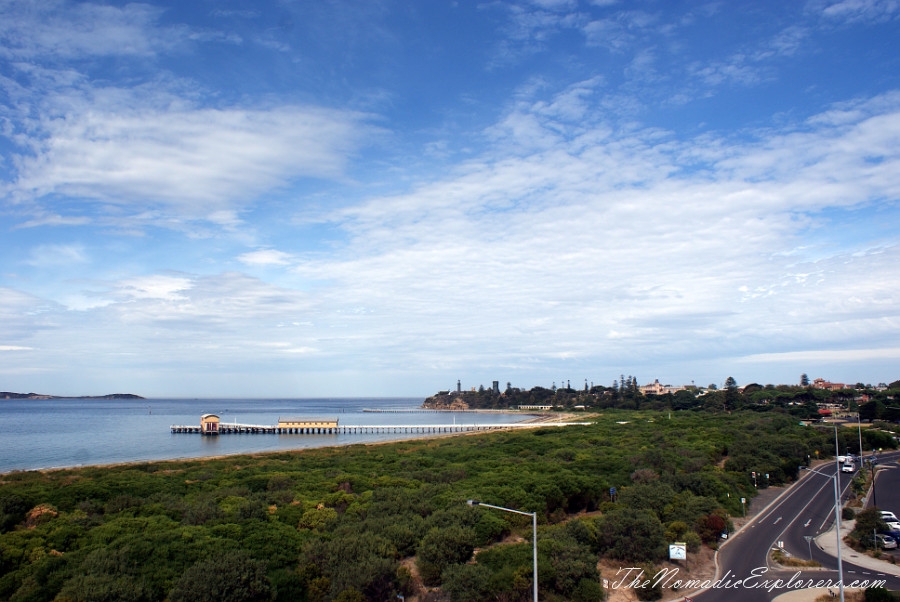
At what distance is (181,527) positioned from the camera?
88.7 feet

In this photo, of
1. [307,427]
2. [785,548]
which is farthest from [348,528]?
[307,427]

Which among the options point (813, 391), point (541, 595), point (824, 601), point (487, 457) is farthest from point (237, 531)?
point (813, 391)

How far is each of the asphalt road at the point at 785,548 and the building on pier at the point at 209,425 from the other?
102 meters

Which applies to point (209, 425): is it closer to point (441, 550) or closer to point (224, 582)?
point (441, 550)

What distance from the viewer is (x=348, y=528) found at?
27.8 metres

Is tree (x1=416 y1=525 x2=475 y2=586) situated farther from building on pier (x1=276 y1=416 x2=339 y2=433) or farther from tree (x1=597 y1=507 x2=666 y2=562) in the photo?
building on pier (x1=276 y1=416 x2=339 y2=433)

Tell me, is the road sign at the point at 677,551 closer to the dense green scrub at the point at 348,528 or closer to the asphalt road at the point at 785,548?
the dense green scrub at the point at 348,528

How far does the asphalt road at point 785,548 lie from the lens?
24594 mm

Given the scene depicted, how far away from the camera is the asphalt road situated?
24594mm

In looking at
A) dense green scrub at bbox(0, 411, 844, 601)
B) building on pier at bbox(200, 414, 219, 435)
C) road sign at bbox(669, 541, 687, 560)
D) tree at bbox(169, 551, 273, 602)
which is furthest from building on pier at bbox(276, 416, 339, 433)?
tree at bbox(169, 551, 273, 602)

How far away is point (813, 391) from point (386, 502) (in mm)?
161083

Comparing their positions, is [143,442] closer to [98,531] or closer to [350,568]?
[98,531]

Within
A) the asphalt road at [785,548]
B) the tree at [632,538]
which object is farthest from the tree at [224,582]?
the asphalt road at [785,548]

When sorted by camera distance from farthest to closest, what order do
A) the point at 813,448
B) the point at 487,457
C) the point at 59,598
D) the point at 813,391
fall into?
the point at 813,391 → the point at 813,448 → the point at 487,457 → the point at 59,598
